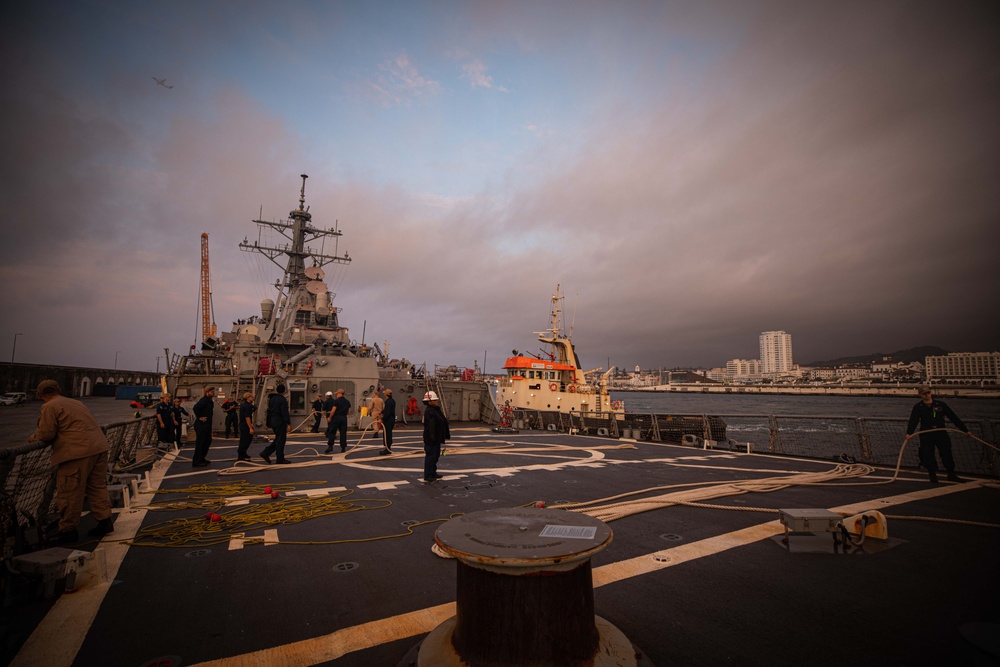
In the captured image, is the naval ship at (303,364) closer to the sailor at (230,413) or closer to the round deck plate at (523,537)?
the sailor at (230,413)

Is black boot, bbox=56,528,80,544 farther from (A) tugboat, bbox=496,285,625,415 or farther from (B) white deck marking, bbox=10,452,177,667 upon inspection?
(A) tugboat, bbox=496,285,625,415

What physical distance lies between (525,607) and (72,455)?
5518mm

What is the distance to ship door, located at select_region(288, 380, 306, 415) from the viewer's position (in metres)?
18.8

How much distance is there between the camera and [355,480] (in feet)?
28.0

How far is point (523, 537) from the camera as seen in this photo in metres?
2.74

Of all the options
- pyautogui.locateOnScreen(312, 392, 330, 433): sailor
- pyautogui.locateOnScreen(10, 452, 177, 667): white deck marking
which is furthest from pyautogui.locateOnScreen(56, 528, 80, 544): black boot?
pyautogui.locateOnScreen(312, 392, 330, 433): sailor

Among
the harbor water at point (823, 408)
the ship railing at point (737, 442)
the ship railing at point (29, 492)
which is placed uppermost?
the ship railing at point (29, 492)

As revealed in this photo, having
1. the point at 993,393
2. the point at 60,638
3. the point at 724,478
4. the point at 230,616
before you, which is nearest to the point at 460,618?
the point at 230,616

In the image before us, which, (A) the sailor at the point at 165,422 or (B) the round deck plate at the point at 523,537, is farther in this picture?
(A) the sailor at the point at 165,422

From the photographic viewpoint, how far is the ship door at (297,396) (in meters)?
18.8

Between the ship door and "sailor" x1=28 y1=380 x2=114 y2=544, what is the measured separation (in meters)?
14.3

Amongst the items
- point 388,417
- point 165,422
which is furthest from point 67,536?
point 165,422

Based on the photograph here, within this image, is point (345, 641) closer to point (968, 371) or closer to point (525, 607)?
point (525, 607)

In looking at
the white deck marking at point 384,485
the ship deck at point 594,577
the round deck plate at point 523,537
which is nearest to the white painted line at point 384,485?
the white deck marking at point 384,485
